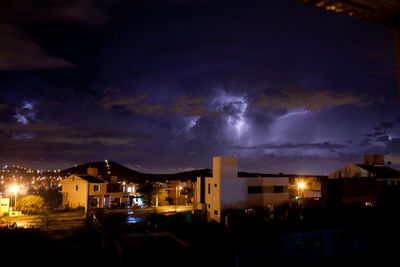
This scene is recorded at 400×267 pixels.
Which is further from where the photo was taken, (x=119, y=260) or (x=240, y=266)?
(x=240, y=266)

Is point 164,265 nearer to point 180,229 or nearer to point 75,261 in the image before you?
point 75,261

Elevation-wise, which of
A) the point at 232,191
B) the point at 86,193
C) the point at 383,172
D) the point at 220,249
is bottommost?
the point at 220,249

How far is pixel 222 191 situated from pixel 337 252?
882 inches

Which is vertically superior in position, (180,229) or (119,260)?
(119,260)

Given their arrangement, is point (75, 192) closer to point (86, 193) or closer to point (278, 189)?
point (86, 193)

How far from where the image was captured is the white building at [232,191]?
1403 inches

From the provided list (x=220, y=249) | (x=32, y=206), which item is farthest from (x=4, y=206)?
(x=220, y=249)

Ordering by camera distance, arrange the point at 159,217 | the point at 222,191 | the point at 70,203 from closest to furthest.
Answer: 1. the point at 159,217
2. the point at 222,191
3. the point at 70,203

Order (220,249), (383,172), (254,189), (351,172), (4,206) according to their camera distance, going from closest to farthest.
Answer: (220,249) < (4,206) < (254,189) < (383,172) < (351,172)

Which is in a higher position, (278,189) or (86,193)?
(278,189)

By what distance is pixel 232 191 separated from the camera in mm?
36125

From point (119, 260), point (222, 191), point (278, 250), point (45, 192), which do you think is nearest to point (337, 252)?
point (278, 250)

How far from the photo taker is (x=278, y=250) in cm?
1214

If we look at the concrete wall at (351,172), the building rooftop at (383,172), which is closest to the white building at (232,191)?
the concrete wall at (351,172)
